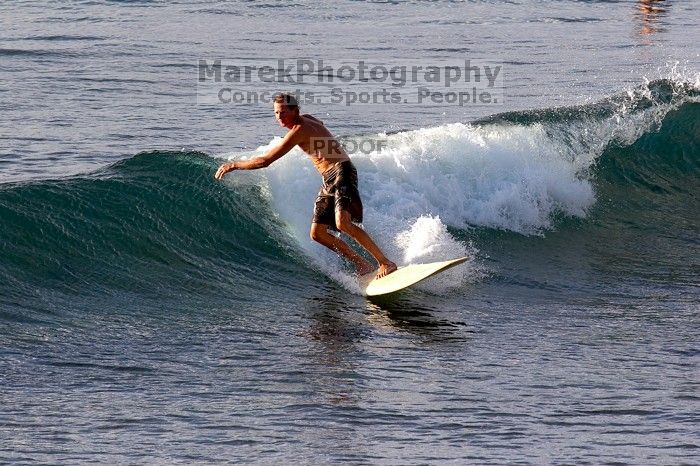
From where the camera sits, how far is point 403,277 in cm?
944

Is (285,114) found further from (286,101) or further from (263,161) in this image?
(263,161)

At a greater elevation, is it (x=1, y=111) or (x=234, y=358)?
(x=1, y=111)

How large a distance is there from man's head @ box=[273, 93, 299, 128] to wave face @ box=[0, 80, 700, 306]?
5.25 ft

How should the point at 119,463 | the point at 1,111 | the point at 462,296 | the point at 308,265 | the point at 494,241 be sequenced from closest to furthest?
the point at 119,463 < the point at 462,296 < the point at 308,265 < the point at 494,241 < the point at 1,111

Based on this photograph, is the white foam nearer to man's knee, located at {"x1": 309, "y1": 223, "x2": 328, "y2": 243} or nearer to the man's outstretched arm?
man's knee, located at {"x1": 309, "y1": 223, "x2": 328, "y2": 243}

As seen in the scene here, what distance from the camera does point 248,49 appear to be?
20.9m

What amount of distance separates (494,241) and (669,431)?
5.15 metres

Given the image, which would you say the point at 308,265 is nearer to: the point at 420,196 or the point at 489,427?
the point at 420,196

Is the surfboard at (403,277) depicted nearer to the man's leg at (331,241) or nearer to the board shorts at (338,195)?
the man's leg at (331,241)

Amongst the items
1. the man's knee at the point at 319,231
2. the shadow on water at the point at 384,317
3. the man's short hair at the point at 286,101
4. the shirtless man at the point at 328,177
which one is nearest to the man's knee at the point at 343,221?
the shirtless man at the point at 328,177

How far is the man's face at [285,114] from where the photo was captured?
30.1ft

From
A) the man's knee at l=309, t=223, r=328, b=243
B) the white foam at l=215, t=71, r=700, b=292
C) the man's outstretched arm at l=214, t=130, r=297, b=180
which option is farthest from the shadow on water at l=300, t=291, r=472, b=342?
the man's outstretched arm at l=214, t=130, r=297, b=180

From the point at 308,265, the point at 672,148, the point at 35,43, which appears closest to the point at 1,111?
the point at 35,43

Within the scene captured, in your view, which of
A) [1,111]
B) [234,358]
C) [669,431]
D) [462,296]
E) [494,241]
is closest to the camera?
[669,431]
